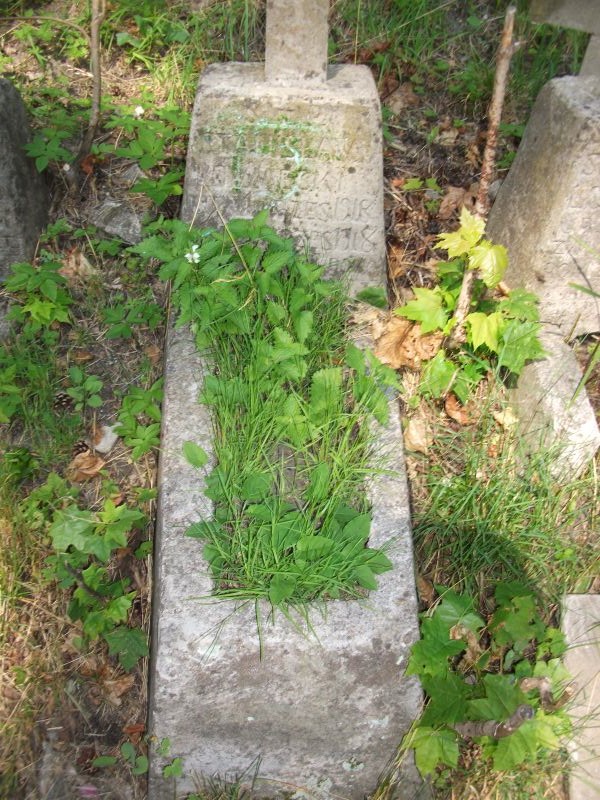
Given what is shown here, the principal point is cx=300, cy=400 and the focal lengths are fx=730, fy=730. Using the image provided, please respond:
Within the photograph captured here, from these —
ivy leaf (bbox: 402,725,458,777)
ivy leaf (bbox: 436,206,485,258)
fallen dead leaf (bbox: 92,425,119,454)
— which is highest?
ivy leaf (bbox: 436,206,485,258)

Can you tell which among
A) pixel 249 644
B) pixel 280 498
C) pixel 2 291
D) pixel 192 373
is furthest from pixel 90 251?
pixel 249 644

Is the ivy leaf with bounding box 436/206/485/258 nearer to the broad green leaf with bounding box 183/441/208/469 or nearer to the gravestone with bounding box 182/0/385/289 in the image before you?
the gravestone with bounding box 182/0/385/289

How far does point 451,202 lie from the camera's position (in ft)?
10.9

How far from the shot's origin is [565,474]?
2574 millimetres

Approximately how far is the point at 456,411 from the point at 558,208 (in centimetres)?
81

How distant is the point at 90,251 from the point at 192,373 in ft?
3.33

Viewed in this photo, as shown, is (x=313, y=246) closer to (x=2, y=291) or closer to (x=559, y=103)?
(x=559, y=103)

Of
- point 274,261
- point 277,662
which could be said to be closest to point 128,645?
point 277,662

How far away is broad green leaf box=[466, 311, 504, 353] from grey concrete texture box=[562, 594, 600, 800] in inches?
35.7

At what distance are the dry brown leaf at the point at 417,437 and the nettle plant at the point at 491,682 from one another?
0.54 metres

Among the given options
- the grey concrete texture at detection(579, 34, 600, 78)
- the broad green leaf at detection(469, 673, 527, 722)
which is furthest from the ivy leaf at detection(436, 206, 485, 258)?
the broad green leaf at detection(469, 673, 527, 722)

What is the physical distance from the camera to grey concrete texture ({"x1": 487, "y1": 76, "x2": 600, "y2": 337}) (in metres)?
2.51

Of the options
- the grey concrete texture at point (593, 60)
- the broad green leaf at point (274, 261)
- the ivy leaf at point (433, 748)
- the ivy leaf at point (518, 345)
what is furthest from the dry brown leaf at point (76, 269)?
the ivy leaf at point (433, 748)

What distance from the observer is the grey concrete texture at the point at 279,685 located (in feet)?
6.77
